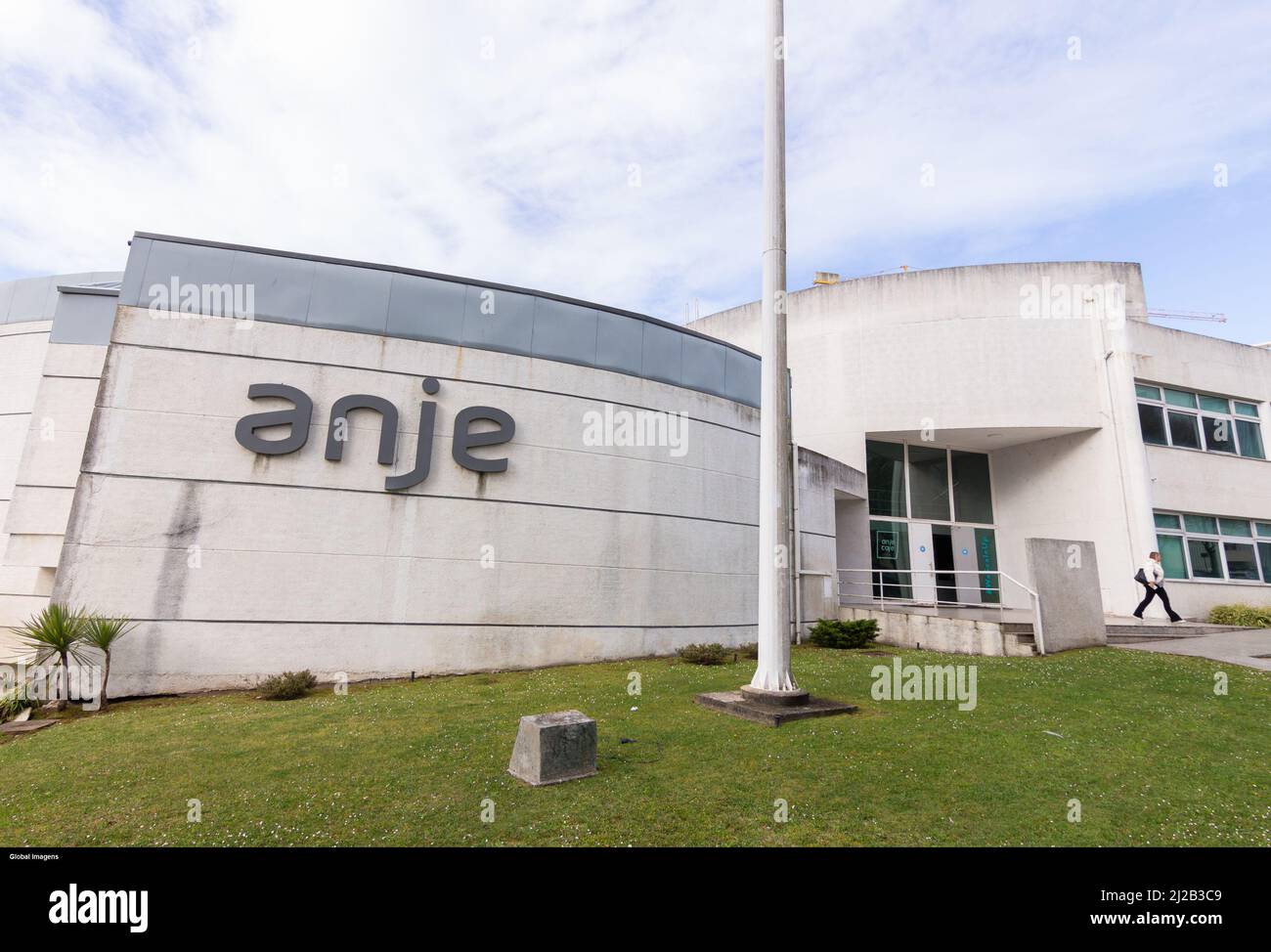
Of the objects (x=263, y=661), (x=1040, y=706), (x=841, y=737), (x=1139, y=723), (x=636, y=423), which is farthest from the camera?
(x=636, y=423)

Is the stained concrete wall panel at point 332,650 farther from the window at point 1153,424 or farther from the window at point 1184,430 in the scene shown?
the window at point 1184,430

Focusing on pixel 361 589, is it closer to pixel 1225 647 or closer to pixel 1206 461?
pixel 1225 647

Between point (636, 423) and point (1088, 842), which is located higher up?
point (636, 423)

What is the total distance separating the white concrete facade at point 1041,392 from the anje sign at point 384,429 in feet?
44.3

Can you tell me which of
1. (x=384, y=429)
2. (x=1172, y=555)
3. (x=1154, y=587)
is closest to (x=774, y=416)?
(x=384, y=429)

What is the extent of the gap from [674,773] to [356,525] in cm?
812

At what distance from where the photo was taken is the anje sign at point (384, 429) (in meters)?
11.1

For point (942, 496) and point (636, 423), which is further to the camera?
point (942, 496)

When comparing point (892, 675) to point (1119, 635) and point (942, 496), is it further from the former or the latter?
point (942, 496)

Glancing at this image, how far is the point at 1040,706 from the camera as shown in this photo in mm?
8219

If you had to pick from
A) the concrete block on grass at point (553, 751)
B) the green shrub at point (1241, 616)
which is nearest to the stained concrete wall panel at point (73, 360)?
the concrete block on grass at point (553, 751)

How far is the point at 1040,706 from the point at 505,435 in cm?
991

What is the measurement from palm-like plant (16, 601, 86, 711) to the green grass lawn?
1158 mm
